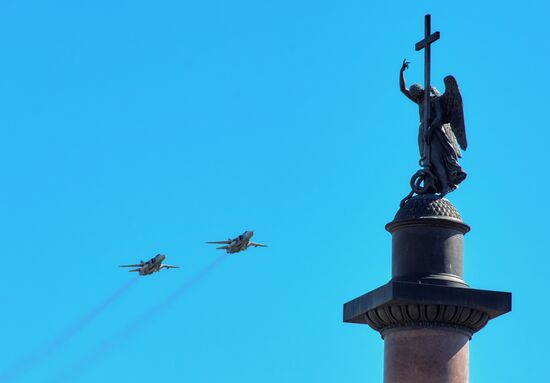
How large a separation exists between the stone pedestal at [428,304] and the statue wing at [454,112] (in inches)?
81.5

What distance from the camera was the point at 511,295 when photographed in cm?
2905

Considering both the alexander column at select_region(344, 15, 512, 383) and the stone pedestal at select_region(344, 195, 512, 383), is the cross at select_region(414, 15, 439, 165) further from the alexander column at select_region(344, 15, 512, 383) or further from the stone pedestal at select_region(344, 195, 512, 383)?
the stone pedestal at select_region(344, 195, 512, 383)

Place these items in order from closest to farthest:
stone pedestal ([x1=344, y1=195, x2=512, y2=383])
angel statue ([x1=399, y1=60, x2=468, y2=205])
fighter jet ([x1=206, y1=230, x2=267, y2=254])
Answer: stone pedestal ([x1=344, y1=195, x2=512, y2=383]) < angel statue ([x1=399, y1=60, x2=468, y2=205]) < fighter jet ([x1=206, y1=230, x2=267, y2=254])

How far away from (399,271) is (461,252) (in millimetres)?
1227

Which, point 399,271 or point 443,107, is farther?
point 443,107

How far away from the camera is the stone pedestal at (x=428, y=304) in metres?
28.7

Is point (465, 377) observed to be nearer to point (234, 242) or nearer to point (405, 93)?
point (405, 93)

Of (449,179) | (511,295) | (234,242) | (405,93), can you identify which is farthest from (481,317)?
(234,242)

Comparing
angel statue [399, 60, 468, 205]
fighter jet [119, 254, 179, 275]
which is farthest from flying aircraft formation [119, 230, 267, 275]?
angel statue [399, 60, 468, 205]

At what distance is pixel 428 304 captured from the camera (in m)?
28.6

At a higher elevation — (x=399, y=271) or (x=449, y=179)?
(x=449, y=179)

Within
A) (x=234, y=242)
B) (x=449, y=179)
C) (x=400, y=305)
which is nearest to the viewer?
(x=400, y=305)

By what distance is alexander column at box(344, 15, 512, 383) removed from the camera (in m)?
28.8

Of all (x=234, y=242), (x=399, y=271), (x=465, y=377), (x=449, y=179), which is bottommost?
(x=465, y=377)
